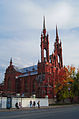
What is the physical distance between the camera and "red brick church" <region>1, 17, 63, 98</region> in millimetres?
56713

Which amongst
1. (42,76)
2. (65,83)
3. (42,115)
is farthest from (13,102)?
(42,76)

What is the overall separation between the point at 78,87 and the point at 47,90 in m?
11.1

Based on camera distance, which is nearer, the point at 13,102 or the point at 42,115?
the point at 42,115

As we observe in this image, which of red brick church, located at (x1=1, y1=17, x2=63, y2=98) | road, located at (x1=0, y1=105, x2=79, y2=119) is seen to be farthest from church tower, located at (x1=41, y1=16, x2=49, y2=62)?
road, located at (x1=0, y1=105, x2=79, y2=119)

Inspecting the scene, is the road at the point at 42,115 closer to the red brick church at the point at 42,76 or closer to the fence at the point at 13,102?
the fence at the point at 13,102

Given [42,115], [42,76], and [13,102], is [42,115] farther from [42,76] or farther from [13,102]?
[42,76]

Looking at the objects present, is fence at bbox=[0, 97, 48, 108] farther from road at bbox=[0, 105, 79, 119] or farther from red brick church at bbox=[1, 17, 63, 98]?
road at bbox=[0, 105, 79, 119]

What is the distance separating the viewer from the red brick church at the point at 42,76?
56713 mm

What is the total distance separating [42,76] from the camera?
58312mm

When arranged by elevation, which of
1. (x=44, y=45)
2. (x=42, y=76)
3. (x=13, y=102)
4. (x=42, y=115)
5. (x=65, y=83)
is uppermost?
(x=44, y=45)

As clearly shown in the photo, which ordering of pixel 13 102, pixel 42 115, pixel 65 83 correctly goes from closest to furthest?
pixel 42 115
pixel 13 102
pixel 65 83

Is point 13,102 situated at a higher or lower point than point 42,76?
lower

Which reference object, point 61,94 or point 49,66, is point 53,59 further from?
point 61,94

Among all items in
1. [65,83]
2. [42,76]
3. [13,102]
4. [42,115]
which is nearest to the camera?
[42,115]
